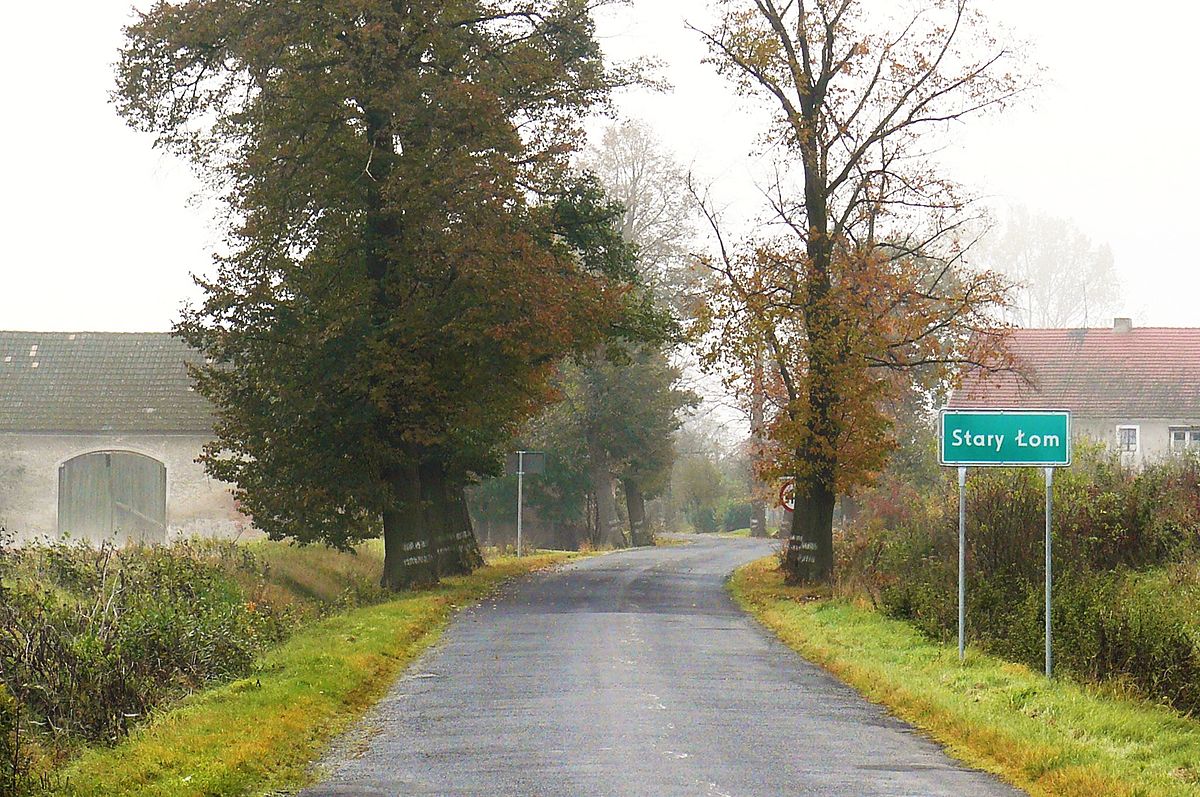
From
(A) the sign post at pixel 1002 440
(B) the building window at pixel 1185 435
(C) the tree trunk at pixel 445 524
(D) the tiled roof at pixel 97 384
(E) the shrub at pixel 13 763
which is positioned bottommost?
(E) the shrub at pixel 13 763

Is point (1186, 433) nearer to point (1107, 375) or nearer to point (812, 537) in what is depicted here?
point (1107, 375)

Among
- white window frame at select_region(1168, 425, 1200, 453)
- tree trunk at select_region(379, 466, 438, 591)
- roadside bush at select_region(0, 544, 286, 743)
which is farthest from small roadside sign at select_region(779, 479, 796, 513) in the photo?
white window frame at select_region(1168, 425, 1200, 453)

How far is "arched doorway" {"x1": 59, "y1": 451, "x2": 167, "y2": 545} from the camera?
44.8m

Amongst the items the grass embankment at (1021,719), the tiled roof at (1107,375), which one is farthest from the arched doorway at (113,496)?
the grass embankment at (1021,719)

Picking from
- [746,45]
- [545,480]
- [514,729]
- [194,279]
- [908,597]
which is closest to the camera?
[514,729]

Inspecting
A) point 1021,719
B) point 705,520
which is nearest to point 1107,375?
point 705,520

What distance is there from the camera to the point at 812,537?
31672mm

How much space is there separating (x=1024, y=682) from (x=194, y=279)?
18.3 m

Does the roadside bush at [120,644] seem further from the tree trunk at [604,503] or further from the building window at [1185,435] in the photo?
the building window at [1185,435]

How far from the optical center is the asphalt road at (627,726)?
10516 millimetres

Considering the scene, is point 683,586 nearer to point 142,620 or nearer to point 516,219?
point 516,219

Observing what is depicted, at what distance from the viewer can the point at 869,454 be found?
2953cm

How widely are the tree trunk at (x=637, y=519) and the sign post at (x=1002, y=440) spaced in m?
45.6

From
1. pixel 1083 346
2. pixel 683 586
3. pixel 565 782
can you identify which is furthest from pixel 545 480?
pixel 565 782
